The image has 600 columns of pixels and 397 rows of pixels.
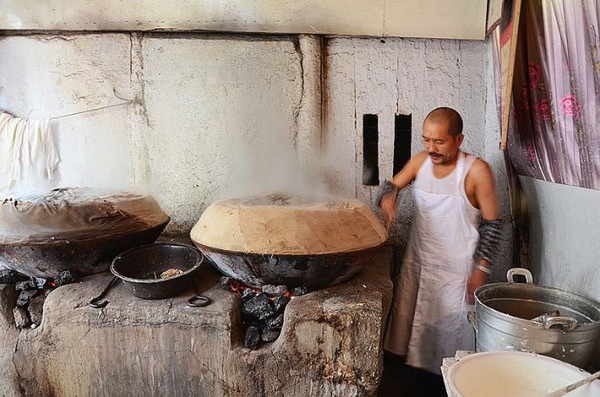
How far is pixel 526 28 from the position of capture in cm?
256

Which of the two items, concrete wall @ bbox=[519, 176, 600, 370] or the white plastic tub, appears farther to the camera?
concrete wall @ bbox=[519, 176, 600, 370]

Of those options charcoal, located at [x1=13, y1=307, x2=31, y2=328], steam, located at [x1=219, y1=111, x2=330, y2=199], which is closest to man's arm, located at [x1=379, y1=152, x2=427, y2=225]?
steam, located at [x1=219, y1=111, x2=330, y2=199]

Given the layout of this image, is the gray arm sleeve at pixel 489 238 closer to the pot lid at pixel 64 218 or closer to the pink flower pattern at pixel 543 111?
the pink flower pattern at pixel 543 111

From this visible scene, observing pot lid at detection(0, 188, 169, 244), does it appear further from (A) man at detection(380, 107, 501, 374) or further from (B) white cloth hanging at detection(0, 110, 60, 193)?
(A) man at detection(380, 107, 501, 374)

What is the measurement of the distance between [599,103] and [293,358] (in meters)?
2.06

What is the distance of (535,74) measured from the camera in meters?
2.54

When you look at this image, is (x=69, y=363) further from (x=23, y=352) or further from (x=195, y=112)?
(x=195, y=112)

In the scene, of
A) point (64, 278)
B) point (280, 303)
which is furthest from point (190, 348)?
point (64, 278)

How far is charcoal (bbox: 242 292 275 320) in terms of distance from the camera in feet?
9.53

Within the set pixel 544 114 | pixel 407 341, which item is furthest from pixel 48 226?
pixel 544 114

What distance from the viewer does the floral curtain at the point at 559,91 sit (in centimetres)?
202

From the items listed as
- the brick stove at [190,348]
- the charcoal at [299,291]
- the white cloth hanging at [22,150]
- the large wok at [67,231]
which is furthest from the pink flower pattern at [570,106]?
the white cloth hanging at [22,150]

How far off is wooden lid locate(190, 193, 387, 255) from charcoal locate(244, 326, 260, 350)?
0.54 meters

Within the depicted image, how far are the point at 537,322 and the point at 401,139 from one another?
7.68 feet
